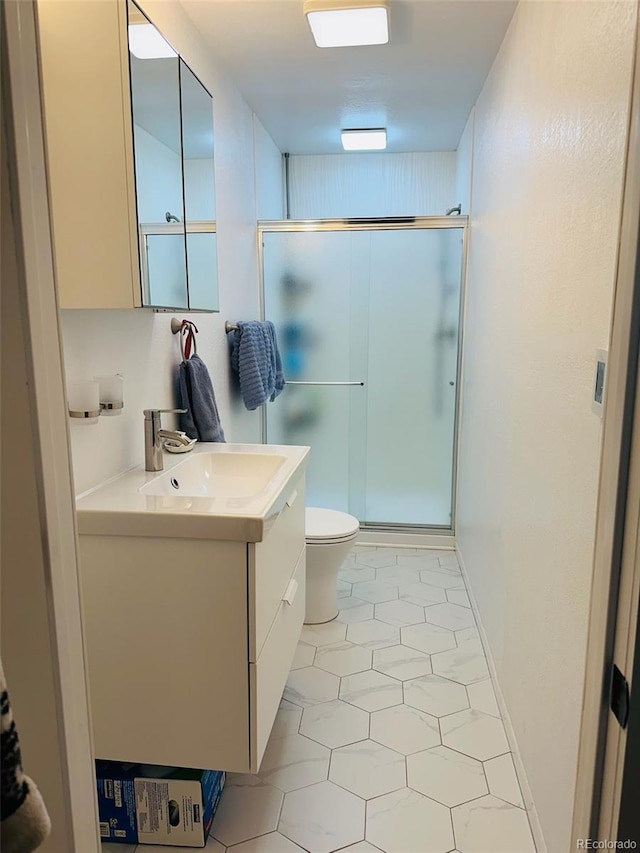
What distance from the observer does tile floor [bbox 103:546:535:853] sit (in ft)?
4.99

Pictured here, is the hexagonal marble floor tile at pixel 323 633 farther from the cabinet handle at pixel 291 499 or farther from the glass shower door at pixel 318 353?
the glass shower door at pixel 318 353

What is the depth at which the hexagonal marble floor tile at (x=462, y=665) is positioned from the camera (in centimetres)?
220

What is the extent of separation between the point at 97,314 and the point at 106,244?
0.66ft

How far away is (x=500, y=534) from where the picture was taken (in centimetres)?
208

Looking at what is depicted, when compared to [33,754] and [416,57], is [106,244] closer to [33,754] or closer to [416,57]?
[33,754]

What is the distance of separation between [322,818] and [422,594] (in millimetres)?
1395

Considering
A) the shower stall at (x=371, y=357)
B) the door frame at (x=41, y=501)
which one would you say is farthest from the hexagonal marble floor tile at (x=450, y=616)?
the door frame at (x=41, y=501)

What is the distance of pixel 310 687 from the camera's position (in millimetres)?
2137

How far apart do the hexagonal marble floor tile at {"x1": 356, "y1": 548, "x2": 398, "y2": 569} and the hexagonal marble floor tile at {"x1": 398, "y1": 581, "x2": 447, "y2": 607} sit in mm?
288

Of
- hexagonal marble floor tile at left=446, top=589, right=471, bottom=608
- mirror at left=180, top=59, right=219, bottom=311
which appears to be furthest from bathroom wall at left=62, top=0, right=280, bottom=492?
hexagonal marble floor tile at left=446, top=589, right=471, bottom=608

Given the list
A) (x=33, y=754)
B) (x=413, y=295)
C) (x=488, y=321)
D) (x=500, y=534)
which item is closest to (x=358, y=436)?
(x=413, y=295)

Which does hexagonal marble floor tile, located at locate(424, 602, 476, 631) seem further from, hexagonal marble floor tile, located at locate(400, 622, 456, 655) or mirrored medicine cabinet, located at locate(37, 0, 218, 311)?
mirrored medicine cabinet, located at locate(37, 0, 218, 311)

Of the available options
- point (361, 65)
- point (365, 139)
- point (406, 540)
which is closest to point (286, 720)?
point (406, 540)

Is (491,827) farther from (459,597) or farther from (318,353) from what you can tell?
(318,353)
